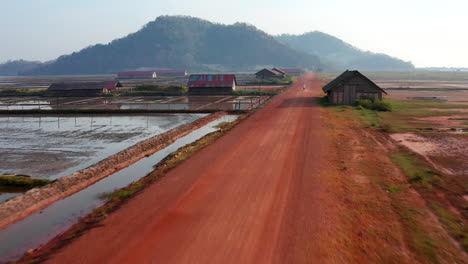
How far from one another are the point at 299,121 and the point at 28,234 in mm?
24333

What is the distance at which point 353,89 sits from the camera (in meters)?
44.9

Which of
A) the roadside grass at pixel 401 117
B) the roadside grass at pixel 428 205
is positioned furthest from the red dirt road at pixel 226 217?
the roadside grass at pixel 401 117

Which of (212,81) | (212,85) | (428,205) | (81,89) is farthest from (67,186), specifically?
(81,89)

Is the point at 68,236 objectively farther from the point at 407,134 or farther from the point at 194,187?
the point at 407,134

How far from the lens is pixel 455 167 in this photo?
1795 cm

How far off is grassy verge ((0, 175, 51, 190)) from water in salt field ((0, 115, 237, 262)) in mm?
2645

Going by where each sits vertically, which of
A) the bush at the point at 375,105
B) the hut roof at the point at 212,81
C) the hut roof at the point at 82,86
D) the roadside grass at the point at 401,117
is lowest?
the roadside grass at the point at 401,117

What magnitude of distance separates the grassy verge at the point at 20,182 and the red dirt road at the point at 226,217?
605 cm

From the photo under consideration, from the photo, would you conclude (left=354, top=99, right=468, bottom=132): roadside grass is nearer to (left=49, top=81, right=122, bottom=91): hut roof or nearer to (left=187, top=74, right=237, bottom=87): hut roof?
(left=187, top=74, right=237, bottom=87): hut roof

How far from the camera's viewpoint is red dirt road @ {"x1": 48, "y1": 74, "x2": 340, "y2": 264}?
32.4ft

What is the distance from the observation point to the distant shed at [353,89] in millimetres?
44281

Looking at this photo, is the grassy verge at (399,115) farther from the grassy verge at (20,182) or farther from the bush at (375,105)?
the grassy verge at (20,182)

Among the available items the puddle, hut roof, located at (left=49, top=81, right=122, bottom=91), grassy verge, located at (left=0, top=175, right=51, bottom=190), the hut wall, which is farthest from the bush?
hut roof, located at (left=49, top=81, right=122, bottom=91)

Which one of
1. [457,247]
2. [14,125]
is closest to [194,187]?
[457,247]
